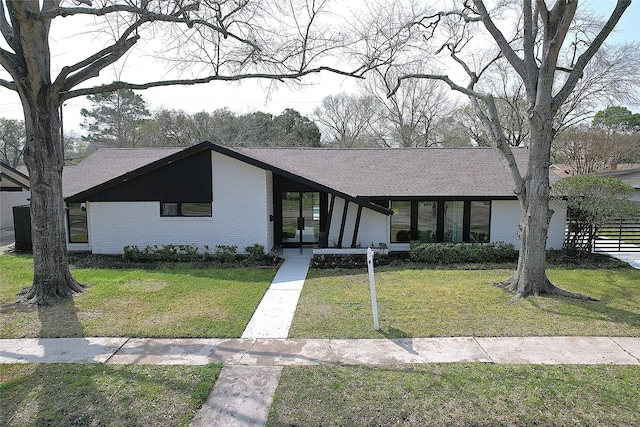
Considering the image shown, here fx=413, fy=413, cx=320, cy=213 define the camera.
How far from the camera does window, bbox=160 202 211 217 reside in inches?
523

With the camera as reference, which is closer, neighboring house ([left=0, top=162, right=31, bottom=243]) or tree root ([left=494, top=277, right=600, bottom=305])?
tree root ([left=494, top=277, right=600, bottom=305])

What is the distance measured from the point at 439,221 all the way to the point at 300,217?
492 cm

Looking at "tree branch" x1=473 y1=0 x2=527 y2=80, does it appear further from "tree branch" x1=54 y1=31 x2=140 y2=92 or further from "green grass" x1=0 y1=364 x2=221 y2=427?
"green grass" x1=0 y1=364 x2=221 y2=427

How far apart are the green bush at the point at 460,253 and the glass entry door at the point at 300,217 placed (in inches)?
145

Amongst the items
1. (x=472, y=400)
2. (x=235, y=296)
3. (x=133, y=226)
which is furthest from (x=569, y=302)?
(x=133, y=226)

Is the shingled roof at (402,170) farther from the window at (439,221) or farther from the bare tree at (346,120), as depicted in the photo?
the bare tree at (346,120)

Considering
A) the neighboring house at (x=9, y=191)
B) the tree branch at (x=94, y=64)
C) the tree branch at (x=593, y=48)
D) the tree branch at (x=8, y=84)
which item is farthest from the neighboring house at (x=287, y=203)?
the neighboring house at (x=9, y=191)

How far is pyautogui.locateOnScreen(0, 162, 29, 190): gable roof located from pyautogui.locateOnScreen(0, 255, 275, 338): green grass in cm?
1119

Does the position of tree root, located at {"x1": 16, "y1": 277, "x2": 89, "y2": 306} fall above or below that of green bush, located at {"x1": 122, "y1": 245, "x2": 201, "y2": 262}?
below

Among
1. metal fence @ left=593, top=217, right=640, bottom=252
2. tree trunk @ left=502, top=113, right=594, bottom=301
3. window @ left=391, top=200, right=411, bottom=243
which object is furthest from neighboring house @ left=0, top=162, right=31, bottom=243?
metal fence @ left=593, top=217, right=640, bottom=252

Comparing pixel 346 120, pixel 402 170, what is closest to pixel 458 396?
pixel 402 170

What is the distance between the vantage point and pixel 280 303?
28.6 ft

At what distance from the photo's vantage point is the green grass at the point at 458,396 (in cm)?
440

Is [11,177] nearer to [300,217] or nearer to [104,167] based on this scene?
[104,167]
